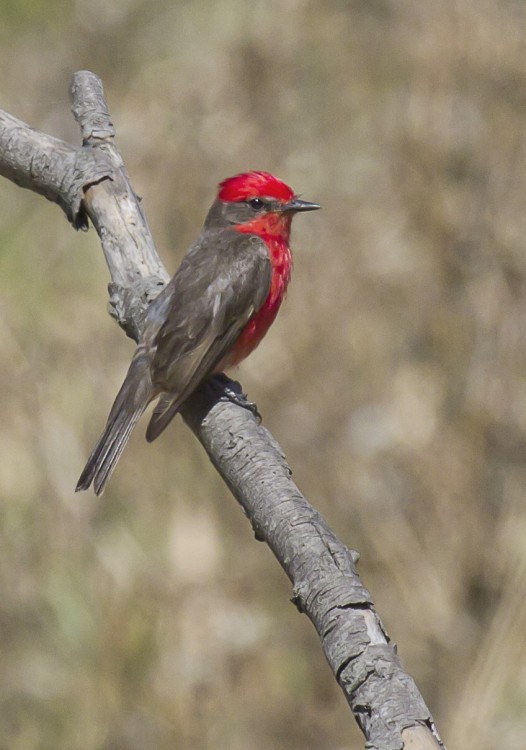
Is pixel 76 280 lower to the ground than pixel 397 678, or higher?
higher

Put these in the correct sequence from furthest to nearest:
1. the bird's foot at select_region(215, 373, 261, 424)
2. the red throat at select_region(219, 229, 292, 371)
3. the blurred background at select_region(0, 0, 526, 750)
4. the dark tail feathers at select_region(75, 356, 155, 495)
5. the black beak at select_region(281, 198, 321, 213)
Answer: the blurred background at select_region(0, 0, 526, 750), the black beak at select_region(281, 198, 321, 213), the red throat at select_region(219, 229, 292, 371), the dark tail feathers at select_region(75, 356, 155, 495), the bird's foot at select_region(215, 373, 261, 424)

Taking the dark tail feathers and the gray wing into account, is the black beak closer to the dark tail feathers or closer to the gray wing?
the gray wing

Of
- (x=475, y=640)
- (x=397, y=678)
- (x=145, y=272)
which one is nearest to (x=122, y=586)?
(x=475, y=640)

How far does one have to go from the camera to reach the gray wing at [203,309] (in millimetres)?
4707

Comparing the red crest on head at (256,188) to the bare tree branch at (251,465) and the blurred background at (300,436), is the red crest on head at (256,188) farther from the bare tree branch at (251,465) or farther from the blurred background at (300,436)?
the blurred background at (300,436)

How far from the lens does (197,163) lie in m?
→ 7.35

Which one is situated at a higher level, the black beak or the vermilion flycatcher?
the black beak

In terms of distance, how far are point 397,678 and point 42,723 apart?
12.9ft

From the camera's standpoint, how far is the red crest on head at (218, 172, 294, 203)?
555 centimetres

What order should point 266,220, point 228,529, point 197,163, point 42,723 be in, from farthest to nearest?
point 197,163 < point 228,529 < point 42,723 < point 266,220

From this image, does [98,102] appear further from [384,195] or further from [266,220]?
[384,195]

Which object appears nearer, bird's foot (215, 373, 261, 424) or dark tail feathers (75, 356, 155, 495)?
bird's foot (215, 373, 261, 424)

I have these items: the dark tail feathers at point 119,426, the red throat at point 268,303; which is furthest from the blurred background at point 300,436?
the dark tail feathers at point 119,426

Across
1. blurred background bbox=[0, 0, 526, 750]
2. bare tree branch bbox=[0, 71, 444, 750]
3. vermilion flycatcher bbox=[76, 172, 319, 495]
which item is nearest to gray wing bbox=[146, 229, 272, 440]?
vermilion flycatcher bbox=[76, 172, 319, 495]
